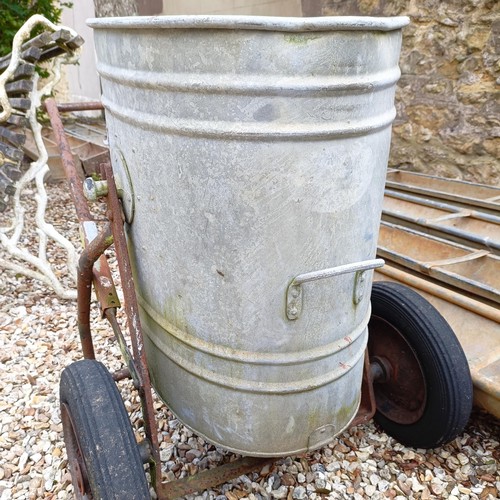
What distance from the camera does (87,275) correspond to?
1765mm

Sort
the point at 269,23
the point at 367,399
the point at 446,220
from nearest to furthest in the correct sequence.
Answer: the point at 269,23 < the point at 367,399 < the point at 446,220

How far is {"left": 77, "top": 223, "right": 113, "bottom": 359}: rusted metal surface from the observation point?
1.59 meters

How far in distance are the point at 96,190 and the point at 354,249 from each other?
0.79 meters

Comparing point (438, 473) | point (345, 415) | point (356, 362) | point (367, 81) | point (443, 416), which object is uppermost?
point (367, 81)

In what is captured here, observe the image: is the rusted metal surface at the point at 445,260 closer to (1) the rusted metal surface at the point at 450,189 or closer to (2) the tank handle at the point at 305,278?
(1) the rusted metal surface at the point at 450,189

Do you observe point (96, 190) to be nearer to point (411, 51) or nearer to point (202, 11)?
point (411, 51)

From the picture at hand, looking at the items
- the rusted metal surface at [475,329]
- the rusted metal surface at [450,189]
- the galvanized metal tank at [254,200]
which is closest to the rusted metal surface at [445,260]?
the rusted metal surface at [475,329]

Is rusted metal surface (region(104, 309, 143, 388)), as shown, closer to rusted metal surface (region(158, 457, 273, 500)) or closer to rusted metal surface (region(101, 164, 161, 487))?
rusted metal surface (region(101, 164, 161, 487))

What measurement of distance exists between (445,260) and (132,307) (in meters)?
1.92

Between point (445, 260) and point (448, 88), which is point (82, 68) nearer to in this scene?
point (448, 88)

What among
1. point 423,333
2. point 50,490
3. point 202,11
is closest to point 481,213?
point 423,333

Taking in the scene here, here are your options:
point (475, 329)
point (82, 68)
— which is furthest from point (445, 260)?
point (82, 68)

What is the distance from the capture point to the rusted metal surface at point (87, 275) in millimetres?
1592

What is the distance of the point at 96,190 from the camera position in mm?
1470
